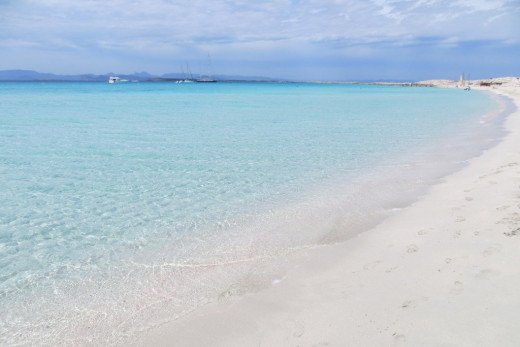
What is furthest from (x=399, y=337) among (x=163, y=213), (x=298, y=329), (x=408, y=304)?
(x=163, y=213)

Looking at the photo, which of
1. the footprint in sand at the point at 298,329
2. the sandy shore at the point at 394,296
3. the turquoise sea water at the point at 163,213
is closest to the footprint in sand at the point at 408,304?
the sandy shore at the point at 394,296

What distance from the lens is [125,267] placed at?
7.15 meters

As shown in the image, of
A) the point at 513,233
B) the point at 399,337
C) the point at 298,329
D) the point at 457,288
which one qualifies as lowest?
the point at 298,329

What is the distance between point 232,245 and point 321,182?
5264 millimetres

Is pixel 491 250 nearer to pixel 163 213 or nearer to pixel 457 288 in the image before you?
pixel 457 288

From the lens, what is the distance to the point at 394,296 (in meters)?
5.55

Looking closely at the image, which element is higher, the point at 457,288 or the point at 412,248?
the point at 457,288

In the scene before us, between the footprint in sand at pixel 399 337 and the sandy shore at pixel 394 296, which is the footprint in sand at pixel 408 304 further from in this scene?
the footprint in sand at pixel 399 337

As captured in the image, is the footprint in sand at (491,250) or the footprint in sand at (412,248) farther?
the footprint in sand at (412,248)

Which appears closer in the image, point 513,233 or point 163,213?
point 513,233

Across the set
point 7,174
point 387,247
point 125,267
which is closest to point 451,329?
point 387,247

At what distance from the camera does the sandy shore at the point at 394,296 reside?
4679 millimetres

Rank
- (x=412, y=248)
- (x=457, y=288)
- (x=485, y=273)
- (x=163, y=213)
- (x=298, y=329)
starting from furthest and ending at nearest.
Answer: (x=163, y=213) → (x=412, y=248) → (x=485, y=273) → (x=457, y=288) → (x=298, y=329)

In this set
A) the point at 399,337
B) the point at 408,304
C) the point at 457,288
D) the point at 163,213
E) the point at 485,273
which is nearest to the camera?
the point at 399,337
